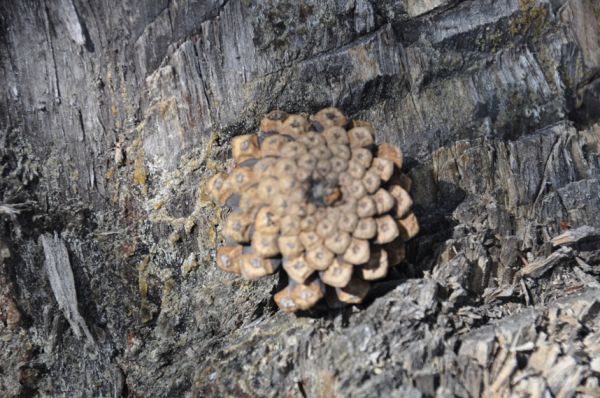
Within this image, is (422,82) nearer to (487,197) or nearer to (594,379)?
(487,197)

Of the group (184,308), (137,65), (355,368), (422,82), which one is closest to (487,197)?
(422,82)

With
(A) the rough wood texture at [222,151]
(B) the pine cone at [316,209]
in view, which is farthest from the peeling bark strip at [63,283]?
(B) the pine cone at [316,209]

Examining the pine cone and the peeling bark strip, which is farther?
the peeling bark strip

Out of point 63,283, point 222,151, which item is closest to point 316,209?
point 222,151

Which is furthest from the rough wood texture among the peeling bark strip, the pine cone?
the pine cone

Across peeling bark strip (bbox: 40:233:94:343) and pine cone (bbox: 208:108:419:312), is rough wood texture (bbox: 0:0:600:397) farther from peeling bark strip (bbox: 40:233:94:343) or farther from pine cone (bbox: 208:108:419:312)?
pine cone (bbox: 208:108:419:312)
